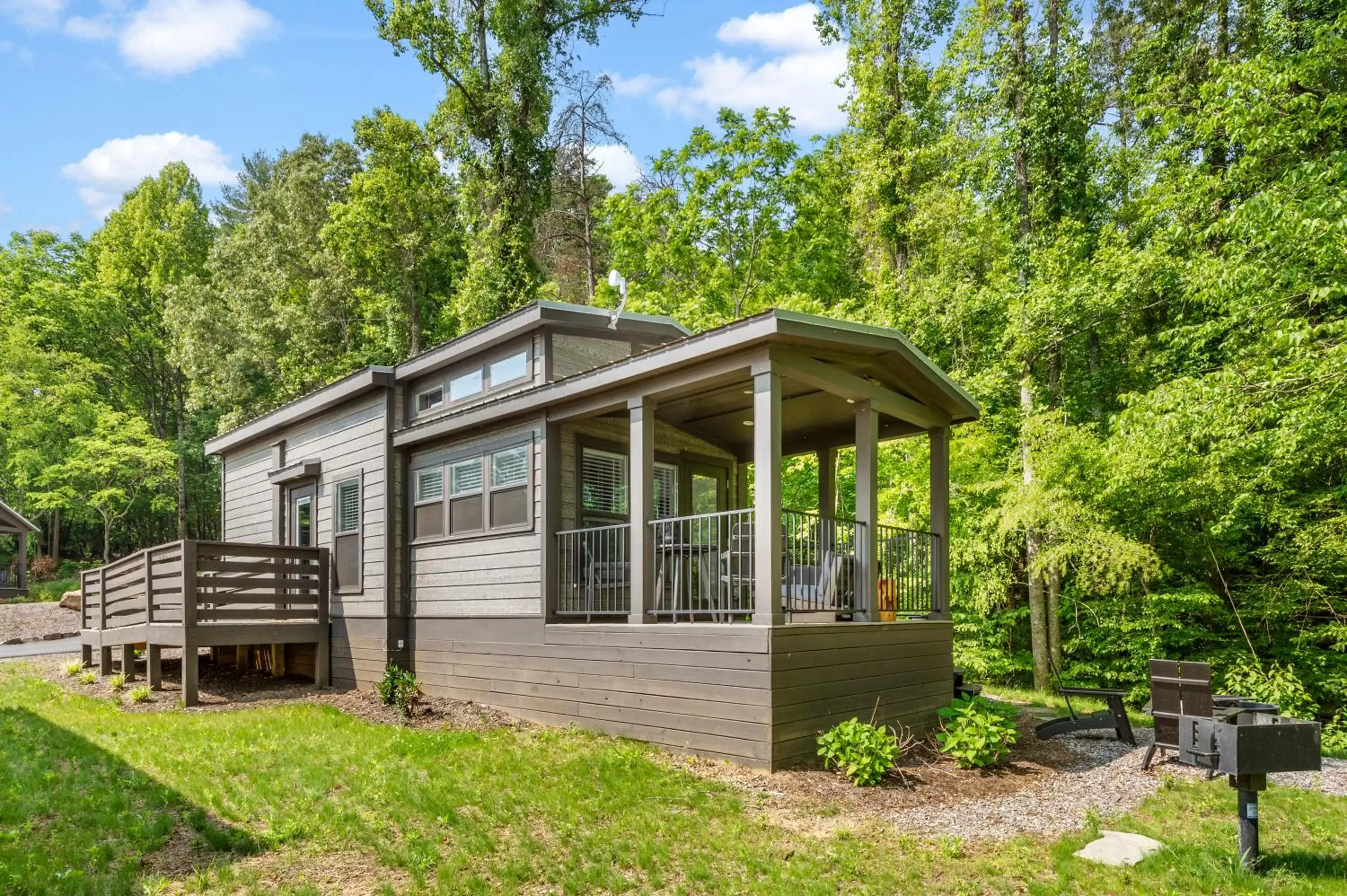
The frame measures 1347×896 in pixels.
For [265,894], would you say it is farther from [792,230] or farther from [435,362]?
[792,230]

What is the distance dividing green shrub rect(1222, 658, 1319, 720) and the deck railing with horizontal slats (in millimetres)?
12784

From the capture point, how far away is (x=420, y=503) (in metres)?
10.2

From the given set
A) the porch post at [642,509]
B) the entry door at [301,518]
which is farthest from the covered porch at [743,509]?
the entry door at [301,518]

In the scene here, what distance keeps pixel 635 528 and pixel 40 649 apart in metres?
14.4

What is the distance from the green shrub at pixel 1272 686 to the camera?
1160 centimetres

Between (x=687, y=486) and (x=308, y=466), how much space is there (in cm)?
534

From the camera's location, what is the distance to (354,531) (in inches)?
426

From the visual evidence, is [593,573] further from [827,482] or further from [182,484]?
[182,484]

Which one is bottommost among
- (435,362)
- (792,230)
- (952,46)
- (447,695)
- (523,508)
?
(447,695)

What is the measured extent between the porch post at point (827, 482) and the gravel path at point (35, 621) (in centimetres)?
1667

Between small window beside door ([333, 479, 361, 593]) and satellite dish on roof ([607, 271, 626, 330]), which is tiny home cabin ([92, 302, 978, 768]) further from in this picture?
satellite dish on roof ([607, 271, 626, 330])

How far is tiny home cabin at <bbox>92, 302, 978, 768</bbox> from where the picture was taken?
22.1 ft

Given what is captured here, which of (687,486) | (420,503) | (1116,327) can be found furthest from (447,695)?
(1116,327)

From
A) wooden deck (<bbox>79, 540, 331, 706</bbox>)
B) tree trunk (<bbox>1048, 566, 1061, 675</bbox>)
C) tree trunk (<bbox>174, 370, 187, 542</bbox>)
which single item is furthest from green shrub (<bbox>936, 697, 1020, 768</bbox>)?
tree trunk (<bbox>174, 370, 187, 542</bbox>)
